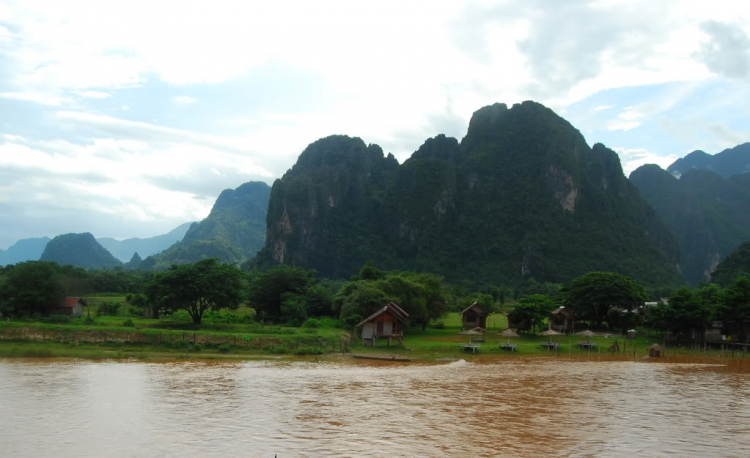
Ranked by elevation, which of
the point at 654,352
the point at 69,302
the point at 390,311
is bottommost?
the point at 654,352

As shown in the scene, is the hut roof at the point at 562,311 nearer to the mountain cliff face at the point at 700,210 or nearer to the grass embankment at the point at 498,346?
the grass embankment at the point at 498,346

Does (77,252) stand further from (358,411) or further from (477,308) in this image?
(358,411)

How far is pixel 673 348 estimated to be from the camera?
33.3m

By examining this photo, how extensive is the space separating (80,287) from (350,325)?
22.8m

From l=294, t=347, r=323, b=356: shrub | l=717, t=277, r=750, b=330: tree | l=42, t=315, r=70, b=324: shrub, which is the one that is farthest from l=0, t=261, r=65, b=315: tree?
l=717, t=277, r=750, b=330: tree

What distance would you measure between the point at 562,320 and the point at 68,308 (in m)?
33.9

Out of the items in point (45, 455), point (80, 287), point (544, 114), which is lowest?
point (45, 455)

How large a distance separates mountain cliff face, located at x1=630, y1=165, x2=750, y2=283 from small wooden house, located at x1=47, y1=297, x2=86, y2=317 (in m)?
141

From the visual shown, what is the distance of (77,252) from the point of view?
156375 millimetres

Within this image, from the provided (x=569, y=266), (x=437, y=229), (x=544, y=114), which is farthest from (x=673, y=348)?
(x=544, y=114)

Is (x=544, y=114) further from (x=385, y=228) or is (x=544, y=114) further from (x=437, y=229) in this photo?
(x=385, y=228)

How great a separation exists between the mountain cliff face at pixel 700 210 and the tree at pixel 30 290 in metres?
143

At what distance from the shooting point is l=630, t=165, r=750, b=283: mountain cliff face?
144 meters

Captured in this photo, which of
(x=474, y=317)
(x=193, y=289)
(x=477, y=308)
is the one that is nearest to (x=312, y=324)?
(x=193, y=289)
